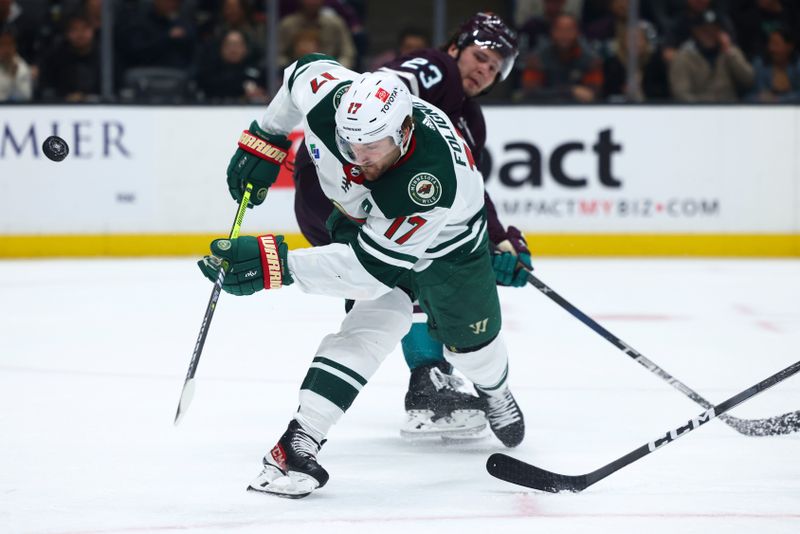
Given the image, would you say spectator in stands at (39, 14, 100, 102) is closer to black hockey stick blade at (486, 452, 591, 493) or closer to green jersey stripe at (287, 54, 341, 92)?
green jersey stripe at (287, 54, 341, 92)

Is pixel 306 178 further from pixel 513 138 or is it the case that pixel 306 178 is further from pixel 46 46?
pixel 46 46

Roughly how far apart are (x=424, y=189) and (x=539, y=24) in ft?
17.0

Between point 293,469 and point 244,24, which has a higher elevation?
point 293,469

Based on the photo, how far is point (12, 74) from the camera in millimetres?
7027

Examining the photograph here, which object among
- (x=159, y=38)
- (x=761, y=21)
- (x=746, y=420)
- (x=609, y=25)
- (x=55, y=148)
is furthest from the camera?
(x=761, y=21)

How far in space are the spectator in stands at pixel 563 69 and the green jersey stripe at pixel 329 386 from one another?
473cm

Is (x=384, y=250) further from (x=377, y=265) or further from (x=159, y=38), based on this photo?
(x=159, y=38)

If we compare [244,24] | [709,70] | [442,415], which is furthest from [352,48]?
[442,415]

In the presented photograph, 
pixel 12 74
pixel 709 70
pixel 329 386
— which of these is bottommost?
pixel 12 74

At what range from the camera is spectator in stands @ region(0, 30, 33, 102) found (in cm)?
697

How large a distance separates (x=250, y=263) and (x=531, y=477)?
2.50 feet

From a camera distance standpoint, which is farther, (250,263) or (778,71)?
(778,71)

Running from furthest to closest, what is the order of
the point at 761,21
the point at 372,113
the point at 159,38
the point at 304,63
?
the point at 761,21
the point at 159,38
the point at 304,63
the point at 372,113

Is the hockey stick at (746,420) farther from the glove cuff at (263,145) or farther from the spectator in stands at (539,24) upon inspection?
the spectator in stands at (539,24)
